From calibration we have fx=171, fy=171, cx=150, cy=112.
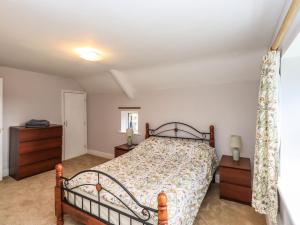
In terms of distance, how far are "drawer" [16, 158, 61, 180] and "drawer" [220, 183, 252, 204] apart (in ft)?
12.3

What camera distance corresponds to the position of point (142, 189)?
1.96 m

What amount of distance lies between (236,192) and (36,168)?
404cm

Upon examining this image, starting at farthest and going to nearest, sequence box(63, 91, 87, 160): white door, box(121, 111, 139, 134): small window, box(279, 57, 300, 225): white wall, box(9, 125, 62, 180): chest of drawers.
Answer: box(63, 91, 87, 160): white door
box(121, 111, 139, 134): small window
box(9, 125, 62, 180): chest of drawers
box(279, 57, 300, 225): white wall

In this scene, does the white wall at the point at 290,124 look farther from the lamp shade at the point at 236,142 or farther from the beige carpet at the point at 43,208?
the lamp shade at the point at 236,142

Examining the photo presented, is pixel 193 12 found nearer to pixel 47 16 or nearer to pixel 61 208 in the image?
pixel 47 16

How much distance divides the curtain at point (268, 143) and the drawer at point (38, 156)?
414 cm

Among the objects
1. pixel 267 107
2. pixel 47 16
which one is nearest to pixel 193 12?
pixel 267 107

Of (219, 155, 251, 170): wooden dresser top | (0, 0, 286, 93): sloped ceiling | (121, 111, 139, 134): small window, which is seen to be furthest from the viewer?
(121, 111, 139, 134): small window

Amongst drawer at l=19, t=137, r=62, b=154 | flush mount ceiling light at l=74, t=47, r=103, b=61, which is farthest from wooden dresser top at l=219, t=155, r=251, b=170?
drawer at l=19, t=137, r=62, b=154

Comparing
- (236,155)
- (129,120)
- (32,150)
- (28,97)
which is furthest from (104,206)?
(28,97)

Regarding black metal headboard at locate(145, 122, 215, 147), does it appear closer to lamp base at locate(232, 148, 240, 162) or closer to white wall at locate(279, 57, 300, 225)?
lamp base at locate(232, 148, 240, 162)

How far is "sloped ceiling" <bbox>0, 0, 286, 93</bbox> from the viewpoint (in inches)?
60.3

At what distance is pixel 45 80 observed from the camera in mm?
4457

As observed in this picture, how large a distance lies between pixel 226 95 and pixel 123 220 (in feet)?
9.16
